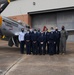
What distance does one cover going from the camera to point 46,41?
1706 centimetres

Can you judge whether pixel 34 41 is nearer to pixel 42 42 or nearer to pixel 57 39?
pixel 42 42

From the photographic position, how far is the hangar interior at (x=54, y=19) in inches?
1144

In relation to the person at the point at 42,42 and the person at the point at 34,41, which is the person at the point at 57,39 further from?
the person at the point at 34,41

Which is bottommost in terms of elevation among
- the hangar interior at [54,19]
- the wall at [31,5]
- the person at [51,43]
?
the person at [51,43]

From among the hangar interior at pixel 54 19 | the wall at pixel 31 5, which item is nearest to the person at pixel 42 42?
the wall at pixel 31 5

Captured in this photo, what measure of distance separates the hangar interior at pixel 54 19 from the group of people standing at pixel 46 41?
38.6ft

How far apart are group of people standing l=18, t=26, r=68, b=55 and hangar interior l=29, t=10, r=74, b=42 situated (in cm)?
1175

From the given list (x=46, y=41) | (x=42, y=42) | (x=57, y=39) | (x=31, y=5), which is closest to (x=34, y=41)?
(x=42, y=42)

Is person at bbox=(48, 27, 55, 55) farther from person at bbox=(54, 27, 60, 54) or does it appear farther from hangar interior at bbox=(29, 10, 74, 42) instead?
hangar interior at bbox=(29, 10, 74, 42)

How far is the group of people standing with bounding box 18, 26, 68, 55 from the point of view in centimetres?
1683

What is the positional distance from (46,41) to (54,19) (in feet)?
44.7

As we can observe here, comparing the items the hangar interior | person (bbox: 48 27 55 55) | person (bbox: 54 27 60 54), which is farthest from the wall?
person (bbox: 48 27 55 55)

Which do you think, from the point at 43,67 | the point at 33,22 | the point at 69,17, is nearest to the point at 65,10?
the point at 69,17

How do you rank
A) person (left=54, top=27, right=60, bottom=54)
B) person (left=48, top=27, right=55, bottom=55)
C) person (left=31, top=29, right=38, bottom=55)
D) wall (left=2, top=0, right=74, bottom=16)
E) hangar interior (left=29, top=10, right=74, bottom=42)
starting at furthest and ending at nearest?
hangar interior (left=29, top=10, right=74, bottom=42)
wall (left=2, top=0, right=74, bottom=16)
person (left=31, top=29, right=38, bottom=55)
person (left=54, top=27, right=60, bottom=54)
person (left=48, top=27, right=55, bottom=55)
